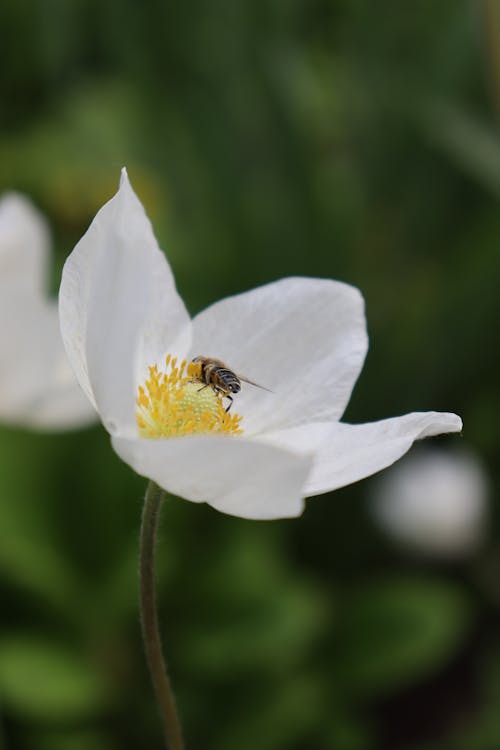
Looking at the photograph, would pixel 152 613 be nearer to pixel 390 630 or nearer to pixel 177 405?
pixel 177 405

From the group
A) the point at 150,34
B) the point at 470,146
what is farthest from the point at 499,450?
the point at 150,34

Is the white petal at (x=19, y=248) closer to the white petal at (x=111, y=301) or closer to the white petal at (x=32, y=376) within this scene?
the white petal at (x=32, y=376)

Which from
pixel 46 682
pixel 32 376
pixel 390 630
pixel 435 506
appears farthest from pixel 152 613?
pixel 435 506

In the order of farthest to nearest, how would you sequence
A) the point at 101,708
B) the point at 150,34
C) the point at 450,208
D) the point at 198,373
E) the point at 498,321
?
the point at 150,34 → the point at 450,208 → the point at 498,321 → the point at 101,708 → the point at 198,373

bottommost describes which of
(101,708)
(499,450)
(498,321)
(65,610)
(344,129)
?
(101,708)

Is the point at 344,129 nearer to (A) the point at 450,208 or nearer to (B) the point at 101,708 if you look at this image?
(A) the point at 450,208

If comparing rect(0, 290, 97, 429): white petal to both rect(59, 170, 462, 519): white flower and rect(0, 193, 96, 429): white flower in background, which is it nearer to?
rect(0, 193, 96, 429): white flower in background

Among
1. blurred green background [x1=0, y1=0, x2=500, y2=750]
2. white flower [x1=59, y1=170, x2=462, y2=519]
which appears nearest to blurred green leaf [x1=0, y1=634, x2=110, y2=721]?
blurred green background [x1=0, y1=0, x2=500, y2=750]
